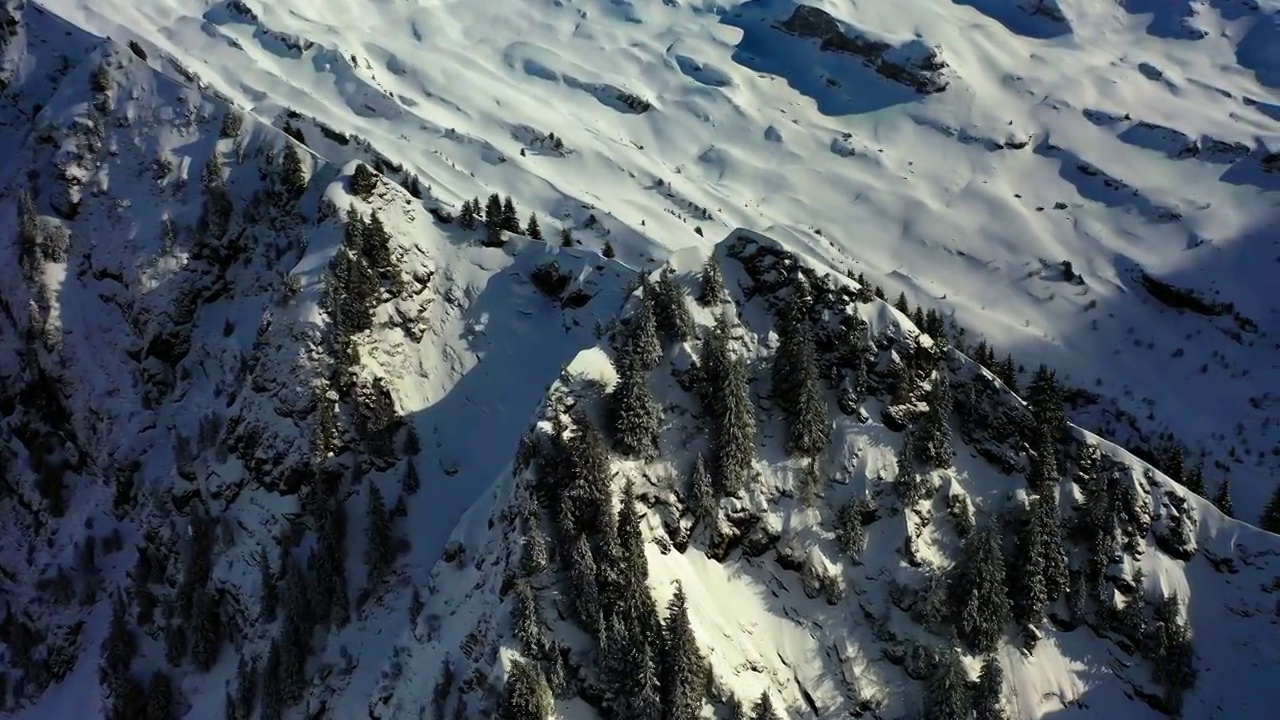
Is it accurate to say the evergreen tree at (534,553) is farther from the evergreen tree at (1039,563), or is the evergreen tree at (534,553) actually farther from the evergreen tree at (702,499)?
the evergreen tree at (1039,563)

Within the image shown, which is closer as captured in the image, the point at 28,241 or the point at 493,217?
the point at 28,241

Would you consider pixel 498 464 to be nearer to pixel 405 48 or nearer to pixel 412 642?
pixel 412 642

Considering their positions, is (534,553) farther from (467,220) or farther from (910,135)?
(910,135)

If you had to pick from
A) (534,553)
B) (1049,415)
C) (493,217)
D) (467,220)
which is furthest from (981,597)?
(493,217)

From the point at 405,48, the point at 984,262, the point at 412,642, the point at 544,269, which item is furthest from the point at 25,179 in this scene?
the point at 984,262

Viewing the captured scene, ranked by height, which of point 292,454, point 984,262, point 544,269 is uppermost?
point 544,269

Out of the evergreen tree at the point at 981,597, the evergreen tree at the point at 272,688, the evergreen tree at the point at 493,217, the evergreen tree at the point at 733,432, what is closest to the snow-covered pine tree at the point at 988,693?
the evergreen tree at the point at 981,597
